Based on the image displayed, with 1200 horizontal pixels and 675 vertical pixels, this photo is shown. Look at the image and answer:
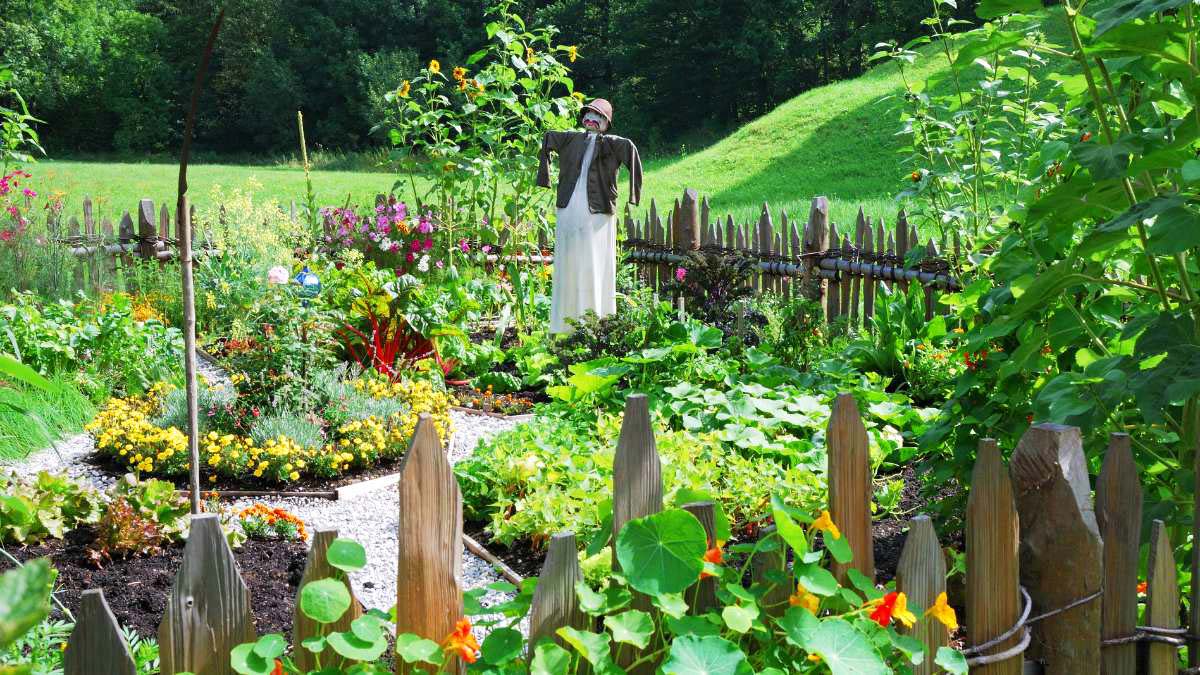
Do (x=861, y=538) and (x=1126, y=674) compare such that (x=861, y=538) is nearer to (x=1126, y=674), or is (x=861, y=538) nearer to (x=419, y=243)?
(x=1126, y=674)

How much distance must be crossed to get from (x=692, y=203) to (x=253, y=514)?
578cm

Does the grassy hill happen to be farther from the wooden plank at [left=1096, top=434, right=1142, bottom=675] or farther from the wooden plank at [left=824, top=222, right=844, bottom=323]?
the wooden plank at [left=1096, top=434, right=1142, bottom=675]

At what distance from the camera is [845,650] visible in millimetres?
1448

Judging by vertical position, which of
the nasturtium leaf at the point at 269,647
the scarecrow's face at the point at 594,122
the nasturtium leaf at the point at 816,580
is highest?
the scarecrow's face at the point at 594,122

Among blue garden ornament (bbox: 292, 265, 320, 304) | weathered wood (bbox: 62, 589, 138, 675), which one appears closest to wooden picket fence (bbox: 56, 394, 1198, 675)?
weathered wood (bbox: 62, 589, 138, 675)

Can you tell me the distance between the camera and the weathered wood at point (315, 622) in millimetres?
1399

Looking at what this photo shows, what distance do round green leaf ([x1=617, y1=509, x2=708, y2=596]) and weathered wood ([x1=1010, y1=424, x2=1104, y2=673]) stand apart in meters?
0.65

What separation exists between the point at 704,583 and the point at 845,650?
262 millimetres

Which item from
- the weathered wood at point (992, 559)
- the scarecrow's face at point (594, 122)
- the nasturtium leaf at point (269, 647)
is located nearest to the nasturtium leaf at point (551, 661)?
the nasturtium leaf at point (269, 647)

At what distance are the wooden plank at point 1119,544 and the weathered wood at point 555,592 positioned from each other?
982 mm

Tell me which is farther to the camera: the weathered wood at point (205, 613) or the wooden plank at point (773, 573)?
the wooden plank at point (773, 573)

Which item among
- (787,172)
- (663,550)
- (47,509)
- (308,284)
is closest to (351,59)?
(787,172)

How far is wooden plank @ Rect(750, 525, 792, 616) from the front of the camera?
158 cm

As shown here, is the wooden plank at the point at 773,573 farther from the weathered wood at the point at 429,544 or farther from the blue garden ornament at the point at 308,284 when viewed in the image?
the blue garden ornament at the point at 308,284
